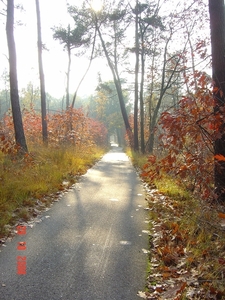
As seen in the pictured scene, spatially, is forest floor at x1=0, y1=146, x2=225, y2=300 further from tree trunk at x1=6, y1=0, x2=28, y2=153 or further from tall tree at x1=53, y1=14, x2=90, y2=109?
tall tree at x1=53, y1=14, x2=90, y2=109

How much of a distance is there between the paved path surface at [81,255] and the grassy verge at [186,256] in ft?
0.54

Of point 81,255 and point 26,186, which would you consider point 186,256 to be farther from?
point 26,186

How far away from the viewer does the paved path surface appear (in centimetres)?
255

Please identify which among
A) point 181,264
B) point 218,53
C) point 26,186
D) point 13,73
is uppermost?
point 13,73

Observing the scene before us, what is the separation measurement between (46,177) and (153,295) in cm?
493

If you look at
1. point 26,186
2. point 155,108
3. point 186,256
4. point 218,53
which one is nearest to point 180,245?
point 186,256

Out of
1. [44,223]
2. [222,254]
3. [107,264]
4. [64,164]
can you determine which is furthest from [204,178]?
[64,164]

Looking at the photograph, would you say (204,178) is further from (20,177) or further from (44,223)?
(20,177)

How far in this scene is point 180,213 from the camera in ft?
15.6

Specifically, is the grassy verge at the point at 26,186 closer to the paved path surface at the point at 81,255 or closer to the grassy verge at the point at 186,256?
the paved path surface at the point at 81,255

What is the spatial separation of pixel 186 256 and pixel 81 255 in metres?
1.25

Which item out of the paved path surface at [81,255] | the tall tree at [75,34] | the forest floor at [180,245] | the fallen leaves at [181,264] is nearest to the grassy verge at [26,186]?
the forest floor at [180,245]

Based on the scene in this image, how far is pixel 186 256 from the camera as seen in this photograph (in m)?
3.20

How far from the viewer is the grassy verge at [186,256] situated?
250 cm
